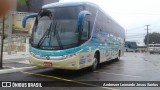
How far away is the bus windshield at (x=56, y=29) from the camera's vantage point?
9.59m

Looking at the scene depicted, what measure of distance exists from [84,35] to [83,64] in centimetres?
122

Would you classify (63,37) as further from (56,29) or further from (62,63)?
(62,63)

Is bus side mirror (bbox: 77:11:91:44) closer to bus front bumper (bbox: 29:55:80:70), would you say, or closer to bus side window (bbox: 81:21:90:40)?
bus side window (bbox: 81:21:90:40)

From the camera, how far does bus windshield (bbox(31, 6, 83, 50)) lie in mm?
9594

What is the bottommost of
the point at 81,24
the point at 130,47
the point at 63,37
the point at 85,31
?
the point at 130,47

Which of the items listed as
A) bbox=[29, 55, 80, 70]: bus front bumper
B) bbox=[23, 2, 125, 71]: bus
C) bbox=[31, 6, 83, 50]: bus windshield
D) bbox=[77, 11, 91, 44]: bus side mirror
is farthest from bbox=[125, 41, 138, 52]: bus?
bbox=[29, 55, 80, 70]: bus front bumper

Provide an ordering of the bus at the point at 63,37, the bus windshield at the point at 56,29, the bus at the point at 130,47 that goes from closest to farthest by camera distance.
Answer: the bus at the point at 63,37 → the bus windshield at the point at 56,29 → the bus at the point at 130,47

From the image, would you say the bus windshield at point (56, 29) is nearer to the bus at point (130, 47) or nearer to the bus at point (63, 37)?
the bus at point (63, 37)

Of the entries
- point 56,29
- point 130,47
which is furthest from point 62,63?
point 130,47

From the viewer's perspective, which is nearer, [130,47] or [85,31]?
[85,31]

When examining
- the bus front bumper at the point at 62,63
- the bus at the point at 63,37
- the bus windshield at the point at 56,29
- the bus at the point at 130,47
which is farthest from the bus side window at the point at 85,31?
the bus at the point at 130,47

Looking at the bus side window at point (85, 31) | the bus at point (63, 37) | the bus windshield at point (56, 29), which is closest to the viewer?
the bus at point (63, 37)

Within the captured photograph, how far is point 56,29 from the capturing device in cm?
A: 980

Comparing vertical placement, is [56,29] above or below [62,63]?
above
